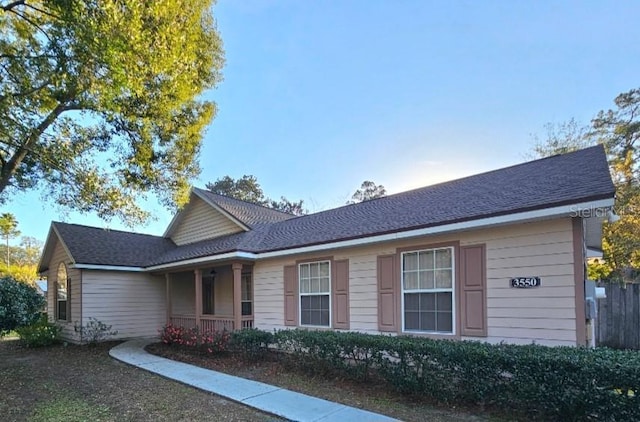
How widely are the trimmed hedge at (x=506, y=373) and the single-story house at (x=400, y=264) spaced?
3.46 ft

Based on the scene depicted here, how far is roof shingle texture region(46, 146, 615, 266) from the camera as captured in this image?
6.33m

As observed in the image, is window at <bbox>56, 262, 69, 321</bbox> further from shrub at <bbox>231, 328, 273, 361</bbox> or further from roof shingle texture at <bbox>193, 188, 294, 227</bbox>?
shrub at <bbox>231, 328, 273, 361</bbox>

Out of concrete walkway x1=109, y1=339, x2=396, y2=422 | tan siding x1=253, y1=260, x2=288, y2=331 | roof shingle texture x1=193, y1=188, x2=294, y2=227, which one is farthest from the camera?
roof shingle texture x1=193, y1=188, x2=294, y2=227

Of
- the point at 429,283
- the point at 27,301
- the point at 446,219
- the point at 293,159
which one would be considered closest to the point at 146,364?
the point at 429,283

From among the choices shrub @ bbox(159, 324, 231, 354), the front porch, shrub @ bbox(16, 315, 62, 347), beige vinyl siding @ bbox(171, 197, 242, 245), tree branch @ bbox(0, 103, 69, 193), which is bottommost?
shrub @ bbox(16, 315, 62, 347)

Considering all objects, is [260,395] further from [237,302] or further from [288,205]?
[288,205]

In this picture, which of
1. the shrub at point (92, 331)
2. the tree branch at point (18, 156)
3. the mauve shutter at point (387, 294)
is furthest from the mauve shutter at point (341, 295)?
the shrub at point (92, 331)

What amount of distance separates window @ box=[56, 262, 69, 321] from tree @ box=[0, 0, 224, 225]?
447 centimetres

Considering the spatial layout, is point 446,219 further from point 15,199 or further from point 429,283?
point 15,199

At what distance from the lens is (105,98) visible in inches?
300

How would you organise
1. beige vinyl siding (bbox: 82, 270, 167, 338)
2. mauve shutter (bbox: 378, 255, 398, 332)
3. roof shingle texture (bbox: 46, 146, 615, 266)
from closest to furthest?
roof shingle texture (bbox: 46, 146, 615, 266) < mauve shutter (bbox: 378, 255, 398, 332) < beige vinyl siding (bbox: 82, 270, 167, 338)

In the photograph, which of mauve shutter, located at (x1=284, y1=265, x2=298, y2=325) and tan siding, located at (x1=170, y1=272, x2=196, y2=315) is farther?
tan siding, located at (x1=170, y1=272, x2=196, y2=315)

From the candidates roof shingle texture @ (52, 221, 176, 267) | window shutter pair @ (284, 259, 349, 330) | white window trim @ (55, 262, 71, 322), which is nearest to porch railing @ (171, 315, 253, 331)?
window shutter pair @ (284, 259, 349, 330)

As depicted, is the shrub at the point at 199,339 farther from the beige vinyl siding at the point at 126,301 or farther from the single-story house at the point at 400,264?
the beige vinyl siding at the point at 126,301
